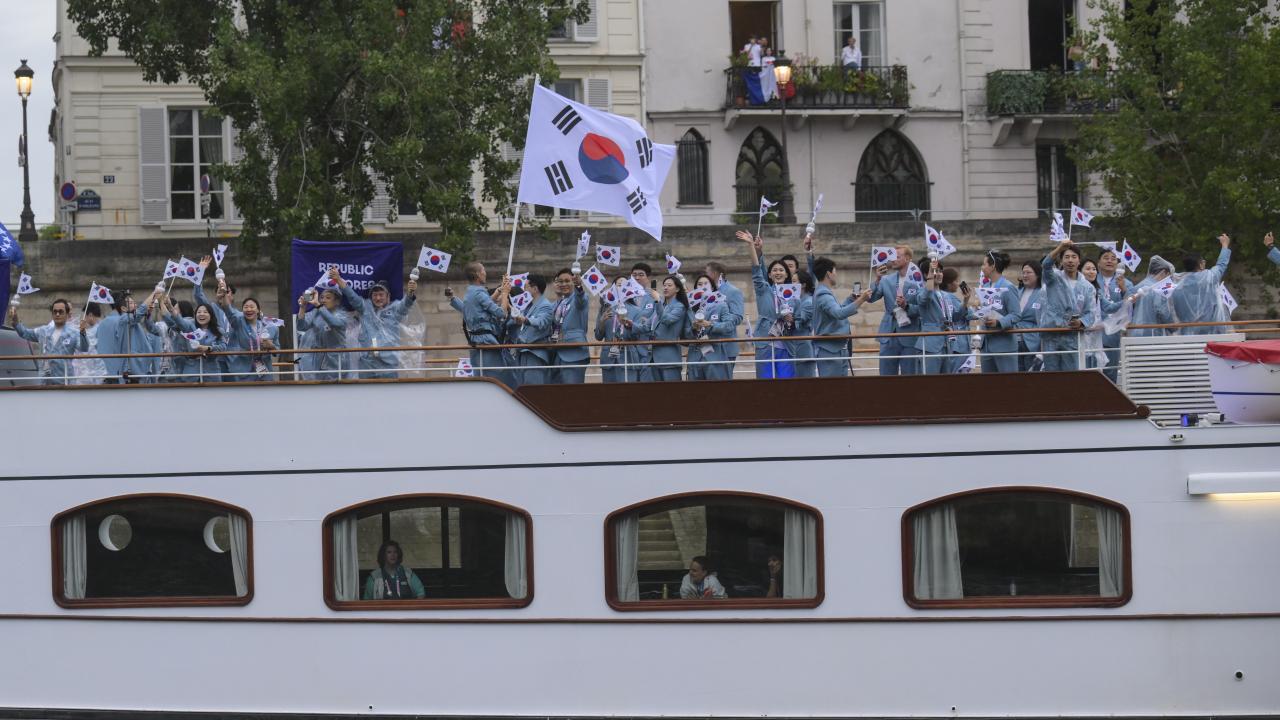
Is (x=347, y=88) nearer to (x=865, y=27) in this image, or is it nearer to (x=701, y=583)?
(x=865, y=27)

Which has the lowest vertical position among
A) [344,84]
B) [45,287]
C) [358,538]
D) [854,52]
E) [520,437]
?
[358,538]

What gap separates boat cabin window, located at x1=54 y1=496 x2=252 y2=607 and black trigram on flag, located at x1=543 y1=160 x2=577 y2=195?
10.1 ft

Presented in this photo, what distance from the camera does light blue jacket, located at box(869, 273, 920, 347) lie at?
33.0 ft

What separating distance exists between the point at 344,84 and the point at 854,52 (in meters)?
11.8

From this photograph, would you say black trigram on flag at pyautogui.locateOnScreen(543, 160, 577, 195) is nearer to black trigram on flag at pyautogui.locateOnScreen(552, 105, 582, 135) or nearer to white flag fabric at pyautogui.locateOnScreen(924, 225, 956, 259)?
black trigram on flag at pyautogui.locateOnScreen(552, 105, 582, 135)

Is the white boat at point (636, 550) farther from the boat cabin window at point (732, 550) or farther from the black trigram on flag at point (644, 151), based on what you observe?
the black trigram on flag at point (644, 151)

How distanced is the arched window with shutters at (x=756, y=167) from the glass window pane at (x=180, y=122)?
32.9ft

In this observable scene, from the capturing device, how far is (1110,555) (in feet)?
28.0

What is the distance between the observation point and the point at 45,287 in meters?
21.6

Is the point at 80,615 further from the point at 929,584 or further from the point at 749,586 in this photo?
the point at 929,584

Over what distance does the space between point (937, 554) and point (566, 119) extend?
3.94m

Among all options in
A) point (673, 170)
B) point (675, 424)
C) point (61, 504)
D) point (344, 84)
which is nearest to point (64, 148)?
point (344, 84)

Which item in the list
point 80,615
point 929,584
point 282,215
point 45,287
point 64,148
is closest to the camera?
point 929,584

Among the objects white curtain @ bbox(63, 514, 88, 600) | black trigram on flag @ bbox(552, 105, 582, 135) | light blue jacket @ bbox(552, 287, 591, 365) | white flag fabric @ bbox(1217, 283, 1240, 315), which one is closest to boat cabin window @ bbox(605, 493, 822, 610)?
light blue jacket @ bbox(552, 287, 591, 365)
